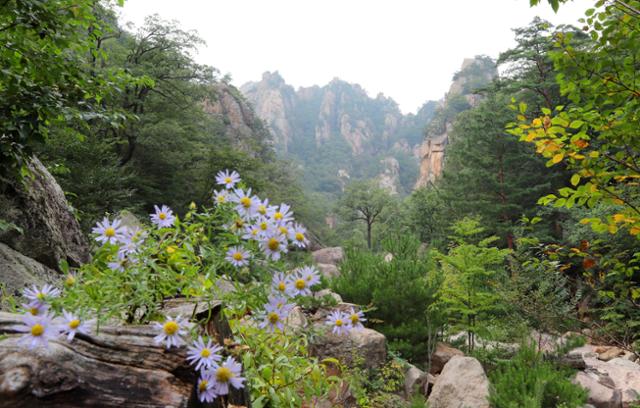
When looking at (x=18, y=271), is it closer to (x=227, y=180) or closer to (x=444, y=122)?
(x=227, y=180)

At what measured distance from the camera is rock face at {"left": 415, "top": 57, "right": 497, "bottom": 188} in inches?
2163

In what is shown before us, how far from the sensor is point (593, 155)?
7.14ft

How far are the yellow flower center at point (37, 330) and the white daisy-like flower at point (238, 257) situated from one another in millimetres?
567

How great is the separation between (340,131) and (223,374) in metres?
126

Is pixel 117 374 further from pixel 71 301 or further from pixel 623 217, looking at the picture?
pixel 623 217

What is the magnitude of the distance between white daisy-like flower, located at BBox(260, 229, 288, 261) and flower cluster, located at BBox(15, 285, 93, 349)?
0.60 m

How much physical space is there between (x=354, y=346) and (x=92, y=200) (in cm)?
1090

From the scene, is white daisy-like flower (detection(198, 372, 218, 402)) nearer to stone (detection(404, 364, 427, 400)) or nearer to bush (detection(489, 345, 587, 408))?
bush (detection(489, 345, 587, 408))

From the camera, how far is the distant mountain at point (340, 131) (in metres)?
99.6

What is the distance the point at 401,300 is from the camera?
637 centimetres

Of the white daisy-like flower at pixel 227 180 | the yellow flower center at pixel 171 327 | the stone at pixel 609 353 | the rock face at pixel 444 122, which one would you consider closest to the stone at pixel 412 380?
the white daisy-like flower at pixel 227 180

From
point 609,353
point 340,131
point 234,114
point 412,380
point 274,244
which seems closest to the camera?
point 274,244

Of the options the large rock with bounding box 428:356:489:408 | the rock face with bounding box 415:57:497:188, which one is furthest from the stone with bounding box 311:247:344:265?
the rock face with bounding box 415:57:497:188

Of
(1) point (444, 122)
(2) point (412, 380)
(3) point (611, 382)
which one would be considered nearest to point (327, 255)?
(3) point (611, 382)
